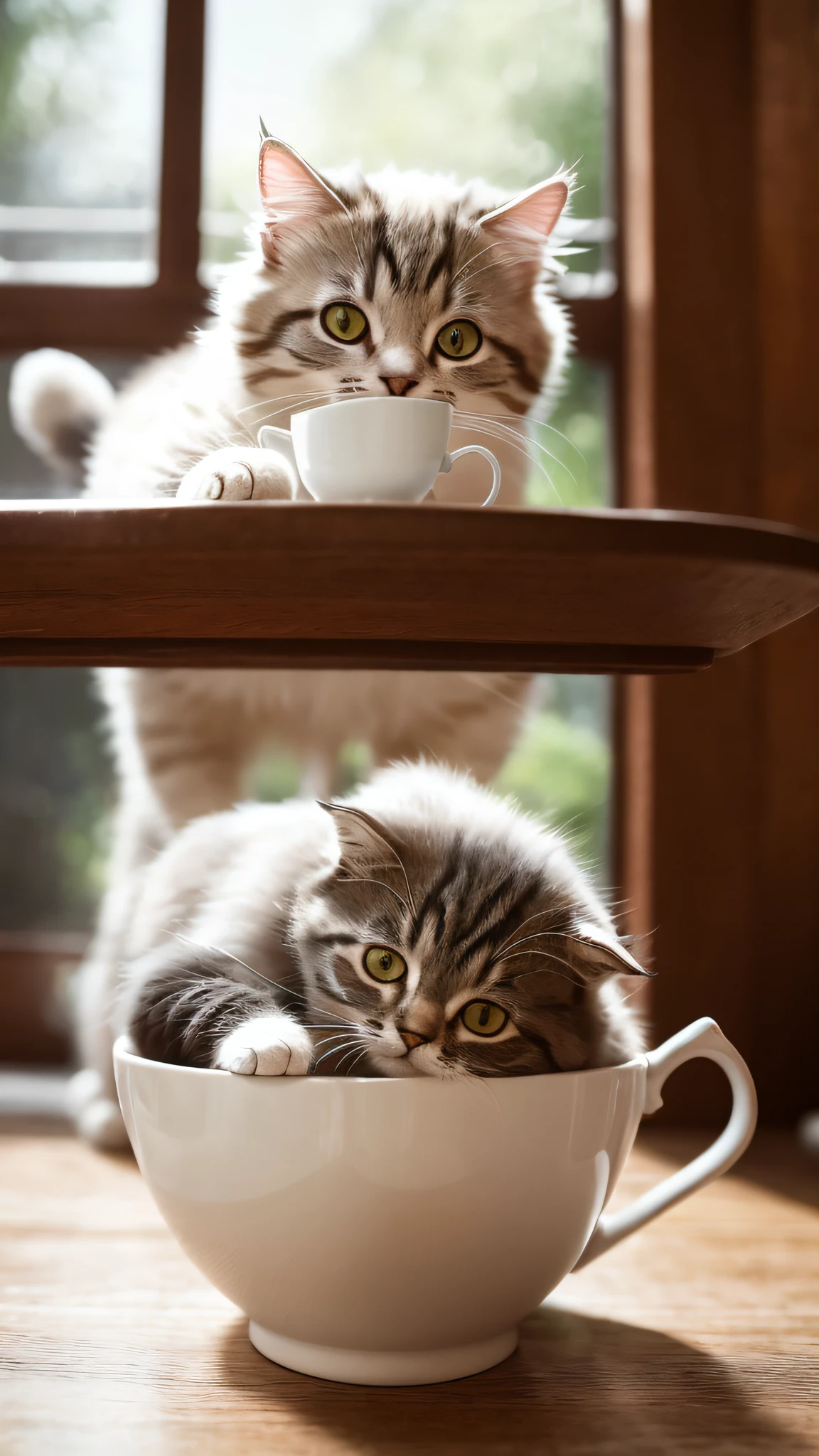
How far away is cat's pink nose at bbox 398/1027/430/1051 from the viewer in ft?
2.26

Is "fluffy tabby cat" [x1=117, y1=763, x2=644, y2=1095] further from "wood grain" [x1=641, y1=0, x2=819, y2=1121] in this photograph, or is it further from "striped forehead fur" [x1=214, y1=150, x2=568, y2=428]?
"wood grain" [x1=641, y1=0, x2=819, y2=1121]

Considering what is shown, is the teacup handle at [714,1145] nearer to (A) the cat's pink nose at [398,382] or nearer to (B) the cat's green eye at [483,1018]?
(B) the cat's green eye at [483,1018]

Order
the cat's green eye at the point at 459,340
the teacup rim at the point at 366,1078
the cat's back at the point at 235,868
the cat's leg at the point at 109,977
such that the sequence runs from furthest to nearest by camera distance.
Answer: the cat's leg at the point at 109,977 < the cat's green eye at the point at 459,340 < the cat's back at the point at 235,868 < the teacup rim at the point at 366,1078

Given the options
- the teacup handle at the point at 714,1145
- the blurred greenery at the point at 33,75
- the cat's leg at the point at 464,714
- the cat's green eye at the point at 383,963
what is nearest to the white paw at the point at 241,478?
the cat's green eye at the point at 383,963

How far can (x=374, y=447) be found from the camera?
2.10ft

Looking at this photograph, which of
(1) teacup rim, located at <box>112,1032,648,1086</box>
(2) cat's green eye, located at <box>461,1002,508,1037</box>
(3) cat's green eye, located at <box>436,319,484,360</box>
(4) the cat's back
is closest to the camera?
(1) teacup rim, located at <box>112,1032,648,1086</box>

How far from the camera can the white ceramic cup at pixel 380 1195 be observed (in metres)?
0.61

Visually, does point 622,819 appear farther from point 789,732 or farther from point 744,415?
point 744,415

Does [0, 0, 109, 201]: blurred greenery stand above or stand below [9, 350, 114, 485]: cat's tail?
above

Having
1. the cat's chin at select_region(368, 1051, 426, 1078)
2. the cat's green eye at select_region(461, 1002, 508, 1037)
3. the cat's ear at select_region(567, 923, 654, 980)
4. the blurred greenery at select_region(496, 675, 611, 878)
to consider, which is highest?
the blurred greenery at select_region(496, 675, 611, 878)

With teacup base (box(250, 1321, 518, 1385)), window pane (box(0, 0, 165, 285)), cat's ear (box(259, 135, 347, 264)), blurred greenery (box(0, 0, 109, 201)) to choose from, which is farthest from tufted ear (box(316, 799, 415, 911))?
blurred greenery (box(0, 0, 109, 201))

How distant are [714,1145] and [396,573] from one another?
1.41ft

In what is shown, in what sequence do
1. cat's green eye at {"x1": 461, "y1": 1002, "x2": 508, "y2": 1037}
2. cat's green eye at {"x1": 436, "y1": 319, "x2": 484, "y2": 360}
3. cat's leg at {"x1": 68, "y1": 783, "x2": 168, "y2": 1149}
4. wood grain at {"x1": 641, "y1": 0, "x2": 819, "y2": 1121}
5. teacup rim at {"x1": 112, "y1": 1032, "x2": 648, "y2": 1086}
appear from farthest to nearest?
1. wood grain at {"x1": 641, "y1": 0, "x2": 819, "y2": 1121}
2. cat's leg at {"x1": 68, "y1": 783, "x2": 168, "y2": 1149}
3. cat's green eye at {"x1": 436, "y1": 319, "x2": 484, "y2": 360}
4. cat's green eye at {"x1": 461, "y1": 1002, "x2": 508, "y2": 1037}
5. teacup rim at {"x1": 112, "y1": 1032, "x2": 648, "y2": 1086}

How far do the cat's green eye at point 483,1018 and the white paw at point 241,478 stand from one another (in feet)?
1.05
